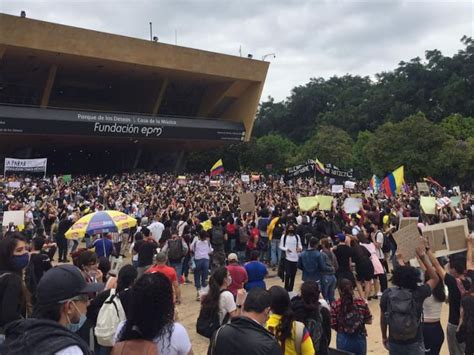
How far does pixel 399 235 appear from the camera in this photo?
17.5ft

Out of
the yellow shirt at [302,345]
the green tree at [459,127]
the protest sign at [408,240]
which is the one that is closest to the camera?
the yellow shirt at [302,345]

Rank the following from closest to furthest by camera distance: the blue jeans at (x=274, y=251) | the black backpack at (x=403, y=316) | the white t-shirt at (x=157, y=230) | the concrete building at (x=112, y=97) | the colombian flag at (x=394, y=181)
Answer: the black backpack at (x=403, y=316) → the white t-shirt at (x=157, y=230) → the blue jeans at (x=274, y=251) → the colombian flag at (x=394, y=181) → the concrete building at (x=112, y=97)

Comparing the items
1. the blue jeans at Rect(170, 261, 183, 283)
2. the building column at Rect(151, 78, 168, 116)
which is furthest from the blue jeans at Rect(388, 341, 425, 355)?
the building column at Rect(151, 78, 168, 116)

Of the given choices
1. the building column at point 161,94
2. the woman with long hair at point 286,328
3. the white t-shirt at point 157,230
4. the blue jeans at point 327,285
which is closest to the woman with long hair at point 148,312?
the woman with long hair at point 286,328

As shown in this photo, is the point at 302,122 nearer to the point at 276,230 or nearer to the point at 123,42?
the point at 123,42

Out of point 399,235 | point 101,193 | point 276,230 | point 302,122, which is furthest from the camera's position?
point 302,122

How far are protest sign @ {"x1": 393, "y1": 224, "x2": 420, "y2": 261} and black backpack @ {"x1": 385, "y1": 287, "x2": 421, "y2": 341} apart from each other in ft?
3.62

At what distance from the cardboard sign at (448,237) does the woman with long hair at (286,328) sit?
368cm

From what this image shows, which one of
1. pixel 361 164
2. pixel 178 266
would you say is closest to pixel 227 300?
pixel 178 266

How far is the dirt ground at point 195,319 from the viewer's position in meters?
6.54

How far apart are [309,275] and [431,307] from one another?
301cm

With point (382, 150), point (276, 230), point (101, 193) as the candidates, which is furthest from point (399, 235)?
point (382, 150)

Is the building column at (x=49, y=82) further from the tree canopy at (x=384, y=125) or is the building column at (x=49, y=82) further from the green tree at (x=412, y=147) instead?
the green tree at (x=412, y=147)

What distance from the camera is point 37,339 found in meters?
1.76
